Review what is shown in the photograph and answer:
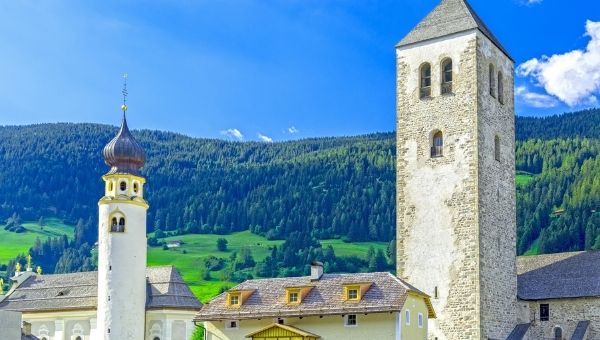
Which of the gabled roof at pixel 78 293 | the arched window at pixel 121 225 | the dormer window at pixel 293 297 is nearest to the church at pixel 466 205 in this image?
the dormer window at pixel 293 297

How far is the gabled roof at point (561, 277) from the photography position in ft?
203

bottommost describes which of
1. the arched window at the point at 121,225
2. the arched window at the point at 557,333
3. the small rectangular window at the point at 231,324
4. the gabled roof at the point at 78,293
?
the arched window at the point at 557,333

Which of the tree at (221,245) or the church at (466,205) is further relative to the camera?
the tree at (221,245)

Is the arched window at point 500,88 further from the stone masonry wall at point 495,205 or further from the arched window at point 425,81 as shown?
the arched window at point 425,81

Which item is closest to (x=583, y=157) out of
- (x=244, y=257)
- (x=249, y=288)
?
(x=244, y=257)

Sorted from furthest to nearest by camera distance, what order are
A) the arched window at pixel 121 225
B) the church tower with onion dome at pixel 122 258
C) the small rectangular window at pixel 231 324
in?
1. the arched window at pixel 121 225
2. the church tower with onion dome at pixel 122 258
3. the small rectangular window at pixel 231 324

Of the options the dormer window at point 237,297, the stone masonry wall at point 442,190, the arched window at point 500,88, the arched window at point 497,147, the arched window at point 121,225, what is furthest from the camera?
the arched window at point 121,225

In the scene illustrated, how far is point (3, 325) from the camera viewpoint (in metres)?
56.8

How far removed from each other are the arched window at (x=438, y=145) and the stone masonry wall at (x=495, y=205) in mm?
2402

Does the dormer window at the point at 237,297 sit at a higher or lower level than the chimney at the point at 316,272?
lower

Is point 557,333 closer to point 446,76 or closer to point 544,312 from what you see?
point 544,312

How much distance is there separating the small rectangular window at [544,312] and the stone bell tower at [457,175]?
5.36 ft

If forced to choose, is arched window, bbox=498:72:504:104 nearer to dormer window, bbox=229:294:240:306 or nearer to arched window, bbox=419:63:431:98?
arched window, bbox=419:63:431:98

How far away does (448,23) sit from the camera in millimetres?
65062
